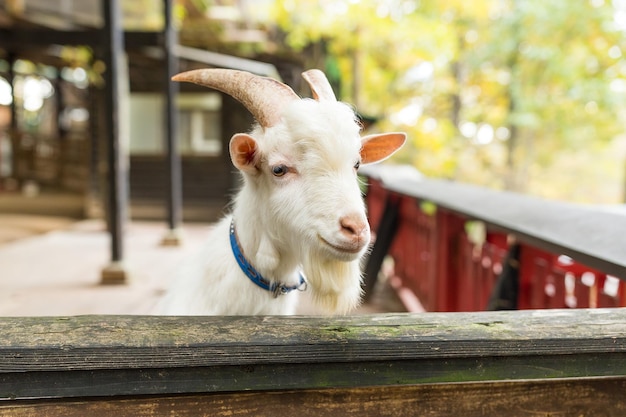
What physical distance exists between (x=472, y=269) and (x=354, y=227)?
261 cm

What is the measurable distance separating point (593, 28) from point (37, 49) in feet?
34.9

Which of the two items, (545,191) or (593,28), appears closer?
(593,28)

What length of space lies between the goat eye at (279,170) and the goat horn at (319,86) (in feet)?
0.76

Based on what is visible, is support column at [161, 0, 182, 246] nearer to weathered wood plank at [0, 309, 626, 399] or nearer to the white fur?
the white fur

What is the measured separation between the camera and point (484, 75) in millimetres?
14977

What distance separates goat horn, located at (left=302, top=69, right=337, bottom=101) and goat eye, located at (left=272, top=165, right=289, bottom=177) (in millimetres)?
233

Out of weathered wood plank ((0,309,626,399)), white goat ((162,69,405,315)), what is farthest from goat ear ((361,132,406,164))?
weathered wood plank ((0,309,626,399))

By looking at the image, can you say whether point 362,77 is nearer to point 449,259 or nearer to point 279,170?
point 449,259

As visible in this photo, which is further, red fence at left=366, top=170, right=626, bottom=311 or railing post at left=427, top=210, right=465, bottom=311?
railing post at left=427, top=210, right=465, bottom=311

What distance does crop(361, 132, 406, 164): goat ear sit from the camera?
1.75 m

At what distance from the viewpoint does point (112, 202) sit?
415cm

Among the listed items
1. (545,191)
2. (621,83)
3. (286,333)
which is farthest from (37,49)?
(545,191)

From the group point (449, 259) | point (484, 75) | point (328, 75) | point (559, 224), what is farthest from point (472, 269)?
point (484, 75)

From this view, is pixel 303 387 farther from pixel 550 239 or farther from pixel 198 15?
pixel 198 15
